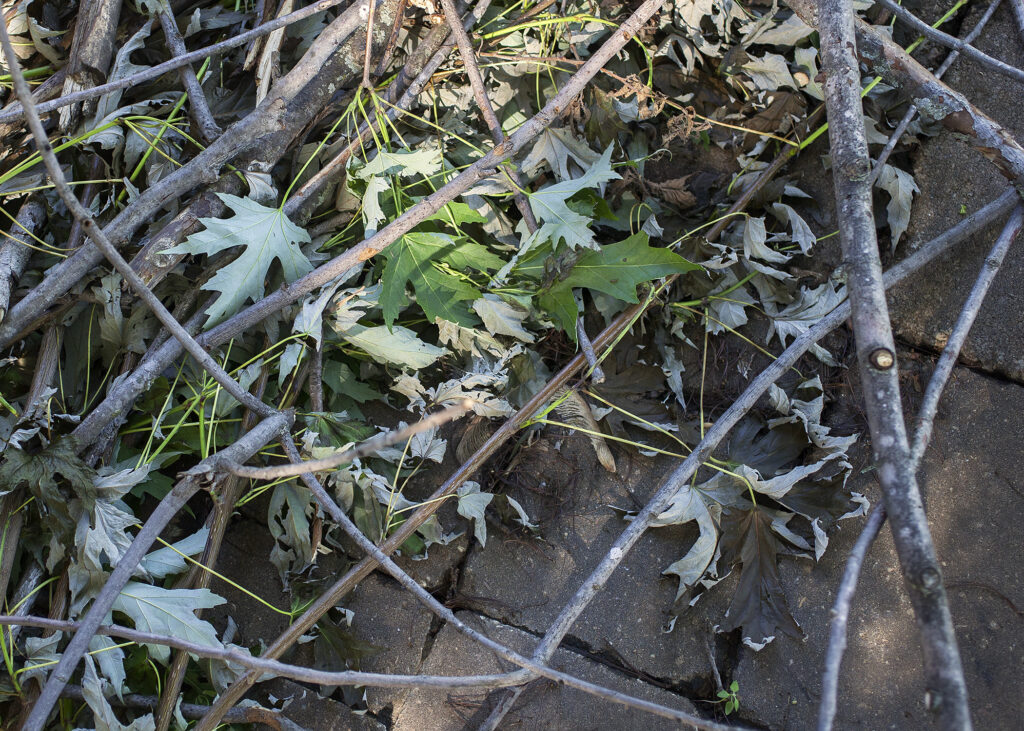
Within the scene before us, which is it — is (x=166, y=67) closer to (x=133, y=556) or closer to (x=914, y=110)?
(x=133, y=556)

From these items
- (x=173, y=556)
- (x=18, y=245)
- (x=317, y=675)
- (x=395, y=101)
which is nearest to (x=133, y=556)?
(x=173, y=556)

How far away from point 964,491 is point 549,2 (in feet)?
5.51

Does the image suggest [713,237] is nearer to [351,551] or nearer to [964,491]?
[964,491]

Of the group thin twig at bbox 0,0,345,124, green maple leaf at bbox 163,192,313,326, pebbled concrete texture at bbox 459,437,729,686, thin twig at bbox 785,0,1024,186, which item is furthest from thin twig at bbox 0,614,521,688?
thin twig at bbox 785,0,1024,186

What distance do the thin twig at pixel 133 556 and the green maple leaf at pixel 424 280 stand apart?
0.42 metres

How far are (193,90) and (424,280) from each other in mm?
821

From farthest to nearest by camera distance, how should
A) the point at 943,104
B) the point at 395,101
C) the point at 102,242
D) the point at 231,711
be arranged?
the point at 395,101 → the point at 231,711 → the point at 943,104 → the point at 102,242

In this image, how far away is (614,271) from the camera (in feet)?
5.59

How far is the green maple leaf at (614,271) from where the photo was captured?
168 centimetres

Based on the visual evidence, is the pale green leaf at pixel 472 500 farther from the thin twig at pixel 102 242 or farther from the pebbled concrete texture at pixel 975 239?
the pebbled concrete texture at pixel 975 239

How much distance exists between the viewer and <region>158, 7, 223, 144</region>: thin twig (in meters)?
1.85

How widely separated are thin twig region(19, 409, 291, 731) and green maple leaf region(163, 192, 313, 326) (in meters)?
0.30

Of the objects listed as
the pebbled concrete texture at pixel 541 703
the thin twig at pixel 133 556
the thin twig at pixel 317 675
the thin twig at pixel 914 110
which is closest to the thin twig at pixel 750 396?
the pebbled concrete texture at pixel 541 703

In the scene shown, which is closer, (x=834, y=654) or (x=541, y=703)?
(x=834, y=654)
